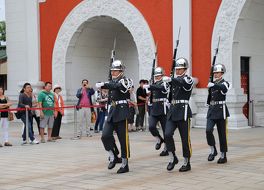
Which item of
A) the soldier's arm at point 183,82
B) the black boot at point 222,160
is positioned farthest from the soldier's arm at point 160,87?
the black boot at point 222,160

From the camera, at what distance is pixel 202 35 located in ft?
47.0

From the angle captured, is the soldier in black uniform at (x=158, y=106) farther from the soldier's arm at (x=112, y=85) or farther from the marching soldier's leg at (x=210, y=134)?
the soldier's arm at (x=112, y=85)

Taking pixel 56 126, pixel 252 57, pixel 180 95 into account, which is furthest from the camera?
pixel 252 57

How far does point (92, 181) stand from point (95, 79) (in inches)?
491

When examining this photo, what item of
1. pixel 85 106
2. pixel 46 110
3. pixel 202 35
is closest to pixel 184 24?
pixel 202 35

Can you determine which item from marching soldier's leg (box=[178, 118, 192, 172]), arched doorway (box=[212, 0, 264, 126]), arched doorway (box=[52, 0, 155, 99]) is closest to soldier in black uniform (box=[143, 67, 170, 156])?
marching soldier's leg (box=[178, 118, 192, 172])

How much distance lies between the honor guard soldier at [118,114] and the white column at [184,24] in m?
7.39

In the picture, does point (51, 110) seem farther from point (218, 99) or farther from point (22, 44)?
point (22, 44)

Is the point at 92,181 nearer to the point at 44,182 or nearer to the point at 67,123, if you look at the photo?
the point at 44,182

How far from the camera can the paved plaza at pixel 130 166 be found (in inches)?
248

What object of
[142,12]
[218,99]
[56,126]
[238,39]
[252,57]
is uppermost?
[142,12]

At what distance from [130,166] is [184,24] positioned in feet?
25.2

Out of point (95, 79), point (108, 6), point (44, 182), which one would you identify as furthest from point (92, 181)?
point (95, 79)

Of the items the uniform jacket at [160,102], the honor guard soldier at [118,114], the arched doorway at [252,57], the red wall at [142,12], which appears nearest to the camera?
the honor guard soldier at [118,114]
